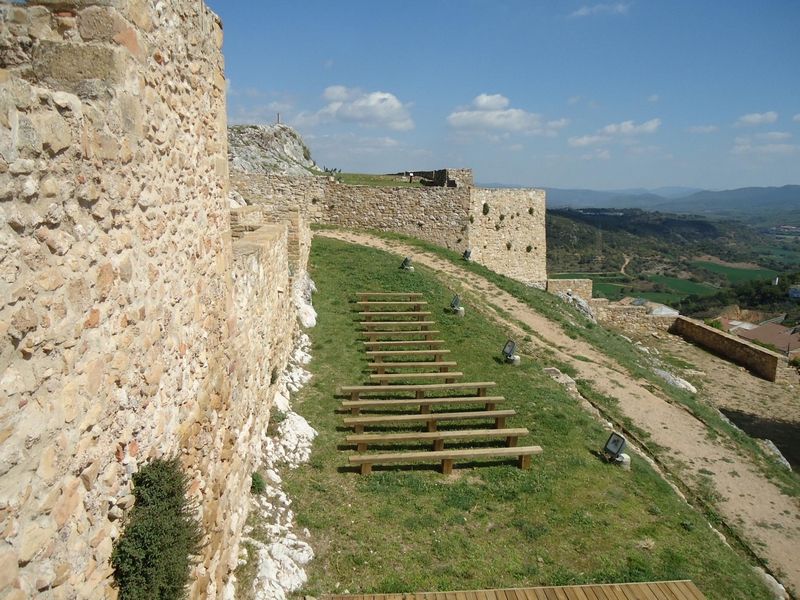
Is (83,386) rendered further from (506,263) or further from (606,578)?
(506,263)

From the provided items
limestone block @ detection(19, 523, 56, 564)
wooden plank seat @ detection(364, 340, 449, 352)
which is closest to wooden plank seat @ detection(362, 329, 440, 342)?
wooden plank seat @ detection(364, 340, 449, 352)

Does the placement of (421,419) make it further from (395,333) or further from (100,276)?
(100,276)

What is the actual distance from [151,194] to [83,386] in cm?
128

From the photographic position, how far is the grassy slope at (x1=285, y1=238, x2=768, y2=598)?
5.63 m

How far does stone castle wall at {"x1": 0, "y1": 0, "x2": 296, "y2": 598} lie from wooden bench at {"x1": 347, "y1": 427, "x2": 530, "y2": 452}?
3192 mm

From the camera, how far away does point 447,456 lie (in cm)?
746

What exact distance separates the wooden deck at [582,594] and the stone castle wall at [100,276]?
6.51 ft

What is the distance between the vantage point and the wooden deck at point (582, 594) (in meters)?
5.11

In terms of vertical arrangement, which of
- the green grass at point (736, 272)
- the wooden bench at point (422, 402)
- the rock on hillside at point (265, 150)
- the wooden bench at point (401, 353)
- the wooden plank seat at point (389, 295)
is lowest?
the green grass at point (736, 272)

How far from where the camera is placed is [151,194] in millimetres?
3178

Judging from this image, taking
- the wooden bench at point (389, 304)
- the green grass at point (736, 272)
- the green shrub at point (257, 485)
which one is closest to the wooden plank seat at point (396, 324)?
the wooden bench at point (389, 304)

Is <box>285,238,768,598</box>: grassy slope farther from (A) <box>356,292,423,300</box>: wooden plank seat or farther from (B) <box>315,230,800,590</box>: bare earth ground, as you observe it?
(A) <box>356,292,423,300</box>: wooden plank seat

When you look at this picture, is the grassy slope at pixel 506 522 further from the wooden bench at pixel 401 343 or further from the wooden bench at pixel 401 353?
the wooden bench at pixel 401 343

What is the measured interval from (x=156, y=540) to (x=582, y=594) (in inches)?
168
